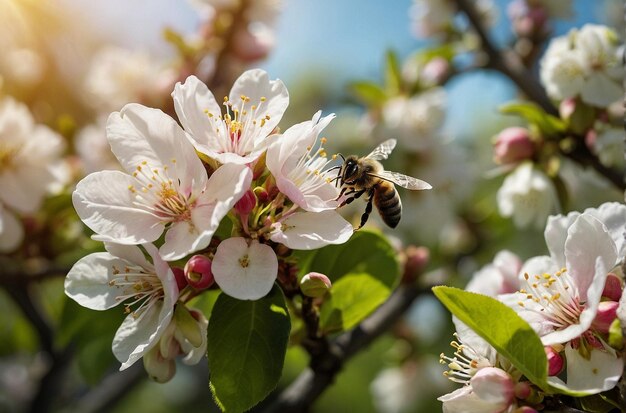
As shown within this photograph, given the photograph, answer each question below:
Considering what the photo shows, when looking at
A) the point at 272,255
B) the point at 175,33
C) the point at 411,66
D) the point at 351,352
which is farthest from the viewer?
the point at 411,66

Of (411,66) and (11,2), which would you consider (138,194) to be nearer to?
(411,66)

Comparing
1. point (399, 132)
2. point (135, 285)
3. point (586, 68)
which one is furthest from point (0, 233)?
point (586, 68)

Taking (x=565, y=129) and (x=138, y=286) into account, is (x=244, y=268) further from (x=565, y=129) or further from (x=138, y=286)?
(x=565, y=129)

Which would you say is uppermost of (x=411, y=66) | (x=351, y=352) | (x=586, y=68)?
(x=586, y=68)

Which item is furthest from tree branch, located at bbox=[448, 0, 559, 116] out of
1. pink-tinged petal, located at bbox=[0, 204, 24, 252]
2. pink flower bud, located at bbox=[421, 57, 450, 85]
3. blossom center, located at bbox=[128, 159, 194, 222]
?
pink-tinged petal, located at bbox=[0, 204, 24, 252]

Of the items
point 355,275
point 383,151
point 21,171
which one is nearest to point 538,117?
point 383,151

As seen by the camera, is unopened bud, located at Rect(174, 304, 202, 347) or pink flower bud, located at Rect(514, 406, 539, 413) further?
unopened bud, located at Rect(174, 304, 202, 347)

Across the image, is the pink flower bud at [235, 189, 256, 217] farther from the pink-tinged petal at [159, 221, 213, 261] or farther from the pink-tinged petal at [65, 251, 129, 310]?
the pink-tinged petal at [65, 251, 129, 310]
